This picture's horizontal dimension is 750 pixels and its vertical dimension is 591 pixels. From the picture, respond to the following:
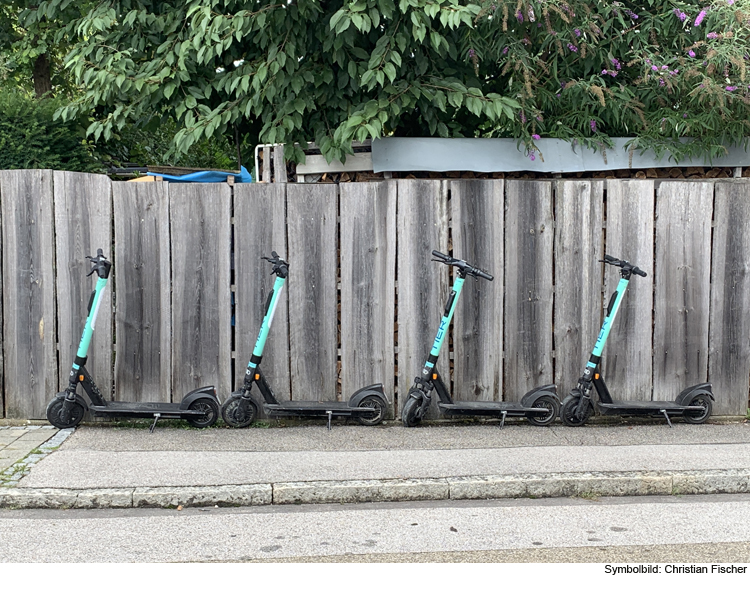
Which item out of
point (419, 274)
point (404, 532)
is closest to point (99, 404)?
point (419, 274)

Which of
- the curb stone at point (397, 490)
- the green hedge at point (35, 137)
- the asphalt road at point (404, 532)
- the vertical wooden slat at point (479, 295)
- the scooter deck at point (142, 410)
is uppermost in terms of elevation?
the green hedge at point (35, 137)

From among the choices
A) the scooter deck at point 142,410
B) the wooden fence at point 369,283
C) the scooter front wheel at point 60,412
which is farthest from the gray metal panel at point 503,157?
the scooter front wheel at point 60,412

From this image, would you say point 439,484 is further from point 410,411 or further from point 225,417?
point 225,417

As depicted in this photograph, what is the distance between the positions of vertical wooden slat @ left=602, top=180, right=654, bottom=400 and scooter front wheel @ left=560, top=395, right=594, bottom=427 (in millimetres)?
421

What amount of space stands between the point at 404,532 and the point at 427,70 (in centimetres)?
442

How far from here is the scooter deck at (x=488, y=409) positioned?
6945 millimetres

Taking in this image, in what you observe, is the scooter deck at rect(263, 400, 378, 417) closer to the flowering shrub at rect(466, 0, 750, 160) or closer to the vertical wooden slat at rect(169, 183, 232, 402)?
the vertical wooden slat at rect(169, 183, 232, 402)

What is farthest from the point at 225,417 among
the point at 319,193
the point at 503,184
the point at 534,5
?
the point at 534,5

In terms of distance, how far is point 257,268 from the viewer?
706 cm

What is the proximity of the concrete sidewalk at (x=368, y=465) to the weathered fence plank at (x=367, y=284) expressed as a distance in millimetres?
531

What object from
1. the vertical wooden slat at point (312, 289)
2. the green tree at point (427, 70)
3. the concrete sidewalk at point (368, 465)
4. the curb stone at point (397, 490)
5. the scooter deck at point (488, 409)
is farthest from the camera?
the green tree at point (427, 70)

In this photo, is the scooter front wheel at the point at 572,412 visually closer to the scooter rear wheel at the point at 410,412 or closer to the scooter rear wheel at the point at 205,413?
the scooter rear wheel at the point at 410,412

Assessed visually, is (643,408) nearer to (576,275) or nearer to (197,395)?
(576,275)

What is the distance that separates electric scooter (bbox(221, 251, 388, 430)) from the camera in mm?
6762
